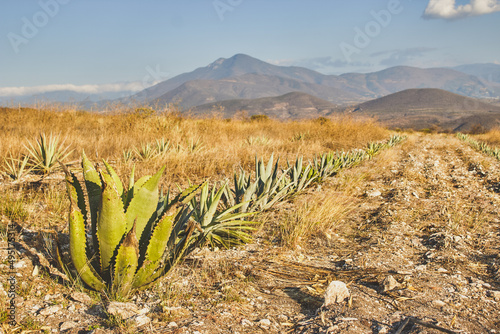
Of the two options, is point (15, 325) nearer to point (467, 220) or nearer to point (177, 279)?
point (177, 279)

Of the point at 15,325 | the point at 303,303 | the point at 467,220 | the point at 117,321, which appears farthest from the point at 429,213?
the point at 15,325

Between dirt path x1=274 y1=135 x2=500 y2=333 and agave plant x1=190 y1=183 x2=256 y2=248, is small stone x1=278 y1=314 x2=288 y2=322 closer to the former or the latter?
dirt path x1=274 y1=135 x2=500 y2=333

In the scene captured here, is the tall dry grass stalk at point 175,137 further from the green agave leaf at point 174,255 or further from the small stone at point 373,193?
the small stone at point 373,193

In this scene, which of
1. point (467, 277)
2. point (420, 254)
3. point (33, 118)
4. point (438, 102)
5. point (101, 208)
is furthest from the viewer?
point (438, 102)

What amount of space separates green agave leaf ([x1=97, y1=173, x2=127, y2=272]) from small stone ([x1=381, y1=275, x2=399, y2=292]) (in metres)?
1.60

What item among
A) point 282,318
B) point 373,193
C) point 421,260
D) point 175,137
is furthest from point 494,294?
point 175,137

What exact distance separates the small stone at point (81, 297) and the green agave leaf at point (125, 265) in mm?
144

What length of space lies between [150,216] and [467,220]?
10.9 feet

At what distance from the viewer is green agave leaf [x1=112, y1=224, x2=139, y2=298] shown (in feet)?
5.17

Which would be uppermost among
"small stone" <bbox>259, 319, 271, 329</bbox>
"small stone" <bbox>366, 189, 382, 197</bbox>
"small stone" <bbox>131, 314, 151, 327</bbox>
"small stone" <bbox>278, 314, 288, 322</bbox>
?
"small stone" <bbox>131, 314, 151, 327</bbox>

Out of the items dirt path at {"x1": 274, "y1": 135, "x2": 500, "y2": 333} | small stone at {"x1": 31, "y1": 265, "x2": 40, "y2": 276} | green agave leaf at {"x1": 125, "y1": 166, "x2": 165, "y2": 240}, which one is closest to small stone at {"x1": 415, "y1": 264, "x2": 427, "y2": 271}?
dirt path at {"x1": 274, "y1": 135, "x2": 500, "y2": 333}

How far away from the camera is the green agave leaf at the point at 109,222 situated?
1556 millimetres

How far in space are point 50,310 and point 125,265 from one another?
1.35 ft

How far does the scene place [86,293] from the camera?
68.7 inches
